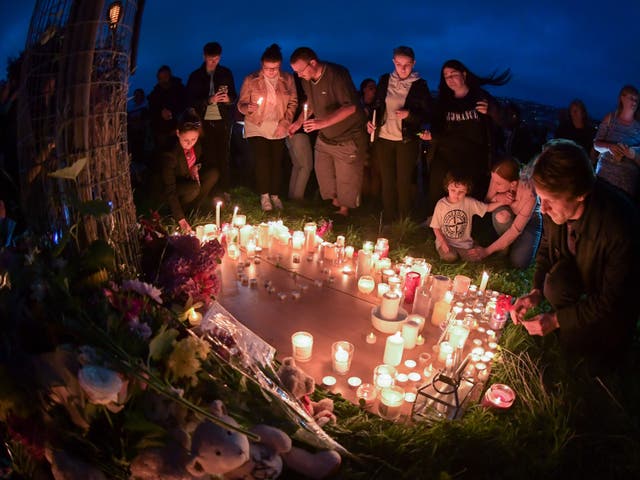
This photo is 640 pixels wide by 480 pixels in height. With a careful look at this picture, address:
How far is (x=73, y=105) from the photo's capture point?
214cm

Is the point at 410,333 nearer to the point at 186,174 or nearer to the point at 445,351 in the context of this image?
the point at 445,351

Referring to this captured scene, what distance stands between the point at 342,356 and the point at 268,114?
3361 millimetres

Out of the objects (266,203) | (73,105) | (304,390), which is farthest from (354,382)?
(266,203)

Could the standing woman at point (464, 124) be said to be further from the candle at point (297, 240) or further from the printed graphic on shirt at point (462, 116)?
the candle at point (297, 240)

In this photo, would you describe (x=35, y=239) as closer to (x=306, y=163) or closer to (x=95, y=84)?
(x=95, y=84)

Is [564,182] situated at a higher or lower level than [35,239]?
higher

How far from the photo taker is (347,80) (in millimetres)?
4844

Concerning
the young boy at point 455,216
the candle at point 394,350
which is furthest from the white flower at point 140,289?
the young boy at point 455,216

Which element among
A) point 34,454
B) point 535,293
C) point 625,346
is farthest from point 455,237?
point 34,454

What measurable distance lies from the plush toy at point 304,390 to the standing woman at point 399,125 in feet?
10.2

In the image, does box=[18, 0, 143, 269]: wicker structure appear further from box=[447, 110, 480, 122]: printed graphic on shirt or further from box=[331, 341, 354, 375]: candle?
box=[447, 110, 480, 122]: printed graphic on shirt

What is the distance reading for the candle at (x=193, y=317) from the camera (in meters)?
2.62

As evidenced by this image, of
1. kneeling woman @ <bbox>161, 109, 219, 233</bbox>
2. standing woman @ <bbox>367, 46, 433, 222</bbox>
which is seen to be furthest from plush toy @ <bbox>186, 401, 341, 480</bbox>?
standing woman @ <bbox>367, 46, 433, 222</bbox>

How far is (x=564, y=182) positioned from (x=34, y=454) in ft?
8.48
